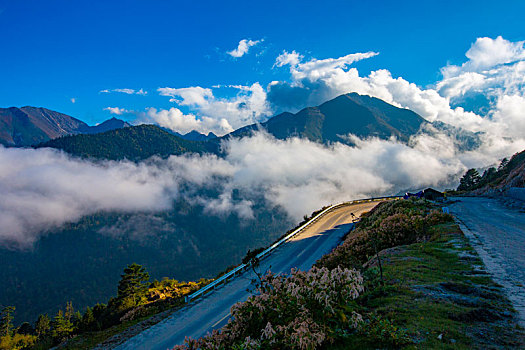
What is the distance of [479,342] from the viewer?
215 inches

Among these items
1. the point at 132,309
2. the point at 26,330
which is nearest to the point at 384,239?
the point at 132,309

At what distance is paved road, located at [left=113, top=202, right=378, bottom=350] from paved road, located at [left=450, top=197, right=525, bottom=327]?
788cm

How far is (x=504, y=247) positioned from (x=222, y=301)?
16513 millimetres

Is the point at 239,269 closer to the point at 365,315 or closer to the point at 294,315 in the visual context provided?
the point at 365,315

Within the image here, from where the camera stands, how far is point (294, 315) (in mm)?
5848

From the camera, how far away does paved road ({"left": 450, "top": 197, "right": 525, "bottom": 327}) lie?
8.33 meters

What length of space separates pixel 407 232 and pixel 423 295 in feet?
39.2

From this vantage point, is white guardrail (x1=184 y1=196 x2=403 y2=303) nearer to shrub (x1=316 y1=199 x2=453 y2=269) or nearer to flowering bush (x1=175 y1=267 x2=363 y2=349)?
shrub (x1=316 y1=199 x2=453 y2=269)

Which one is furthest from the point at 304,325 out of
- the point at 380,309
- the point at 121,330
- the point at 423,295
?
the point at 121,330

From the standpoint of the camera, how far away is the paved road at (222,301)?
14.5 meters

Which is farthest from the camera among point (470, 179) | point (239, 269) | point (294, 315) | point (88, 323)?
point (470, 179)

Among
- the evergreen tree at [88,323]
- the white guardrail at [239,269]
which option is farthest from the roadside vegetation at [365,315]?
the evergreen tree at [88,323]

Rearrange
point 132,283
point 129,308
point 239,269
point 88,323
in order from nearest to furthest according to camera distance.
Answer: point 129,308
point 239,269
point 88,323
point 132,283

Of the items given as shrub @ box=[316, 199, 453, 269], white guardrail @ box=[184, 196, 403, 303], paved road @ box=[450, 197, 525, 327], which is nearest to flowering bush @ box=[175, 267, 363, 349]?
paved road @ box=[450, 197, 525, 327]
